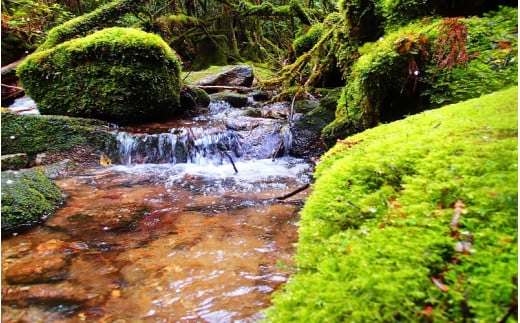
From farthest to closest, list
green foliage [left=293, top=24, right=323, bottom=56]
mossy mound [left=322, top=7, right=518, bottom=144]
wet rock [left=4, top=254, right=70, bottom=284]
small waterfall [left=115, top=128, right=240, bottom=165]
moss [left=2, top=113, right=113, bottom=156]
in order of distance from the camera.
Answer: green foliage [left=293, top=24, right=323, bottom=56]
small waterfall [left=115, top=128, right=240, bottom=165]
moss [left=2, top=113, right=113, bottom=156]
mossy mound [left=322, top=7, right=518, bottom=144]
wet rock [left=4, top=254, right=70, bottom=284]

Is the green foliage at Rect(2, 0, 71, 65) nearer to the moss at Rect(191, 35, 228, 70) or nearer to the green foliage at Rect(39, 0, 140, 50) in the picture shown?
the green foliage at Rect(39, 0, 140, 50)

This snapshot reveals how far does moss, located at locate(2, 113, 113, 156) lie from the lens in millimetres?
6602

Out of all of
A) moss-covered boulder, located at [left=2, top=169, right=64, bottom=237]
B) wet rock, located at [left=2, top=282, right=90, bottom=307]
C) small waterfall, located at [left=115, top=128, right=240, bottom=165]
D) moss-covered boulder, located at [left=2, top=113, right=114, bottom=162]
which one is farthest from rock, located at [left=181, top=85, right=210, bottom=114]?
wet rock, located at [left=2, top=282, right=90, bottom=307]

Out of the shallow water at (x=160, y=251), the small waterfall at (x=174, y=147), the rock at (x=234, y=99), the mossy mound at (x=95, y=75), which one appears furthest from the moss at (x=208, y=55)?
the shallow water at (x=160, y=251)

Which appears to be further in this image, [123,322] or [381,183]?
[123,322]

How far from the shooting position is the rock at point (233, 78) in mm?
12812

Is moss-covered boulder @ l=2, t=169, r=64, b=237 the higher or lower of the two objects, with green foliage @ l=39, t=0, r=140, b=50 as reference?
lower

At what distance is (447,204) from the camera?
4.36 ft

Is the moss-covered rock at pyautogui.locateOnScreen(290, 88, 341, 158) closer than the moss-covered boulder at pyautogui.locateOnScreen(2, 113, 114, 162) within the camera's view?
No

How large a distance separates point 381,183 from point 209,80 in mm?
11706

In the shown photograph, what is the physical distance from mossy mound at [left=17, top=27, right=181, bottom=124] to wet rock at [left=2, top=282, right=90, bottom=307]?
5916mm

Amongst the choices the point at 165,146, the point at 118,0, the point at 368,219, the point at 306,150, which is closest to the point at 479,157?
the point at 368,219

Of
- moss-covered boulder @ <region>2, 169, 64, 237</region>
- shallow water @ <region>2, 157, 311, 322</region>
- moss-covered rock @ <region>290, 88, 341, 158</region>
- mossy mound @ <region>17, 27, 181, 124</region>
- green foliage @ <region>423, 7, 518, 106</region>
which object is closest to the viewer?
shallow water @ <region>2, 157, 311, 322</region>

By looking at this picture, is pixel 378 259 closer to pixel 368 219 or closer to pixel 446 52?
pixel 368 219
